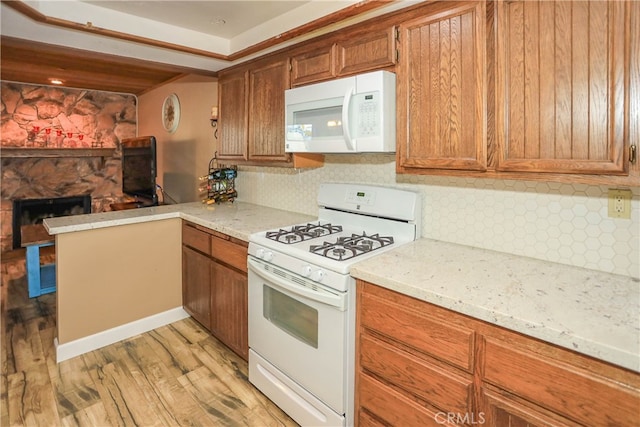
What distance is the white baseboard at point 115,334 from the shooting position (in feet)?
8.39

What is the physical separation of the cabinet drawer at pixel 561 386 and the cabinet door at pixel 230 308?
1.54 m

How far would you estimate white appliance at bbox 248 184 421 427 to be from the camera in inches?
65.7

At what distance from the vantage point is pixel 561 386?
3.54 feet

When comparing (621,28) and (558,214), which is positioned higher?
(621,28)

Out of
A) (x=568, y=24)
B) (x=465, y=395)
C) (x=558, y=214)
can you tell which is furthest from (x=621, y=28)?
(x=465, y=395)

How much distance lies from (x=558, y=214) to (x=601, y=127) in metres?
0.47

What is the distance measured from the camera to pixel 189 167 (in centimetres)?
429

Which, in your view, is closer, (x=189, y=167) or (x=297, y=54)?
(x=297, y=54)

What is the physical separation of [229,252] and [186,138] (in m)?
2.39

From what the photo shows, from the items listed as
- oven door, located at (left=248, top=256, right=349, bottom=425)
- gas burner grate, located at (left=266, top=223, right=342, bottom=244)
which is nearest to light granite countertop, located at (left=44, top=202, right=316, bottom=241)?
gas burner grate, located at (left=266, top=223, right=342, bottom=244)

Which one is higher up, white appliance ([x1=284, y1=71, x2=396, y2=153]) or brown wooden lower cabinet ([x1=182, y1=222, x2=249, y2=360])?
white appliance ([x1=284, y1=71, x2=396, y2=153])

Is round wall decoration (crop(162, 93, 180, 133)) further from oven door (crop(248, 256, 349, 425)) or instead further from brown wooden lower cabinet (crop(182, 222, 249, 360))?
oven door (crop(248, 256, 349, 425))

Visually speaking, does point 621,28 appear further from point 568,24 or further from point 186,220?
point 186,220

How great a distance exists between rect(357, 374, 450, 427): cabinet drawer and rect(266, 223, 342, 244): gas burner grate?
0.81 metres
